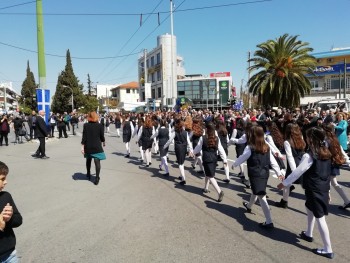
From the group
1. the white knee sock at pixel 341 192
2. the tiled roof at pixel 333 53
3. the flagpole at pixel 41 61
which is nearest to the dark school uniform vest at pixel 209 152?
the white knee sock at pixel 341 192

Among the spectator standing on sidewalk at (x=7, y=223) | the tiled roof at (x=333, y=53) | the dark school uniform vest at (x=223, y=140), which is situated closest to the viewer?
the spectator standing on sidewalk at (x=7, y=223)

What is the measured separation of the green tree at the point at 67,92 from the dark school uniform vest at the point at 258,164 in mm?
76776

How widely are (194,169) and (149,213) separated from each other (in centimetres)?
445

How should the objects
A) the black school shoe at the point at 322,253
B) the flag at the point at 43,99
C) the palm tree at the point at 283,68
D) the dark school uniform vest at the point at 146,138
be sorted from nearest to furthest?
the black school shoe at the point at 322,253 → the dark school uniform vest at the point at 146,138 → the flag at the point at 43,99 → the palm tree at the point at 283,68

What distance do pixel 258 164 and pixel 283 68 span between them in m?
21.2

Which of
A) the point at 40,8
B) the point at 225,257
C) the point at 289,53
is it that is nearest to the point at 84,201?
the point at 225,257

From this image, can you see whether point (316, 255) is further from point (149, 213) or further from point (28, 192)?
point (28, 192)

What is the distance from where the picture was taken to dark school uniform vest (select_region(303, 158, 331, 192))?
4.08 meters

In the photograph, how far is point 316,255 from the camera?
4.01m

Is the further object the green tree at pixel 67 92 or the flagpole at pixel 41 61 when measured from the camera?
the green tree at pixel 67 92

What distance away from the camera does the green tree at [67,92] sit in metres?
77.1

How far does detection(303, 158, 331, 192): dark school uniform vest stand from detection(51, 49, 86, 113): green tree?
77869mm

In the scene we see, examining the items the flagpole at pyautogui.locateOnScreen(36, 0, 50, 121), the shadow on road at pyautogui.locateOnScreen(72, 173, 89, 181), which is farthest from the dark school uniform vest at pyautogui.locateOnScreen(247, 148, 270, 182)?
the flagpole at pyautogui.locateOnScreen(36, 0, 50, 121)

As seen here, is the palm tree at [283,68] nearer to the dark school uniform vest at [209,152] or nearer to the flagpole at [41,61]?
the flagpole at [41,61]
